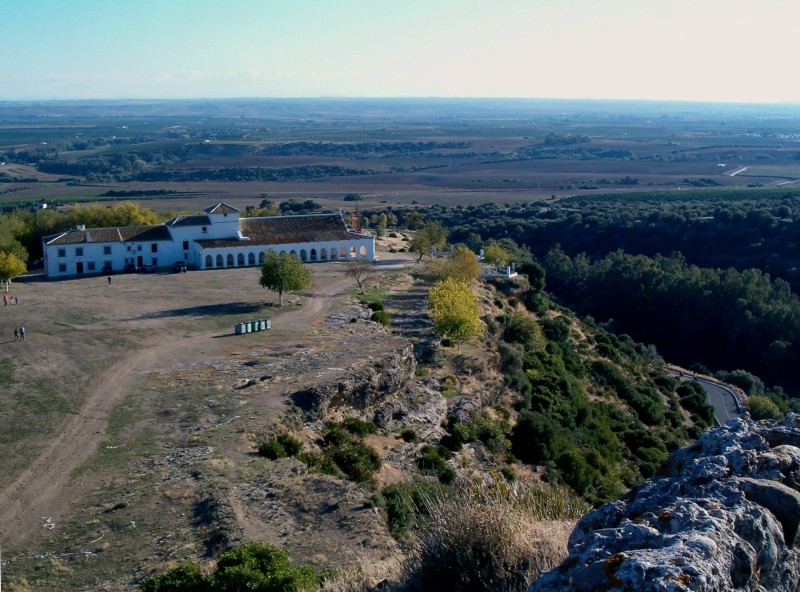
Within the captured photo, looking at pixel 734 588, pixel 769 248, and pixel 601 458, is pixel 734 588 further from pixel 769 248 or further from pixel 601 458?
pixel 769 248

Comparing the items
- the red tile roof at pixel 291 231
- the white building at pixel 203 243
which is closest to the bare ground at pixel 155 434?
the white building at pixel 203 243

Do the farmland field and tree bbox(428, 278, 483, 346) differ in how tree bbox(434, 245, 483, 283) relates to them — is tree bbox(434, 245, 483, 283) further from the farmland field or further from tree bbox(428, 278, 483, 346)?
the farmland field

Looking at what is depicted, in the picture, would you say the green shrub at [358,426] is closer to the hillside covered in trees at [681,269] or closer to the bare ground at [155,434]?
the bare ground at [155,434]

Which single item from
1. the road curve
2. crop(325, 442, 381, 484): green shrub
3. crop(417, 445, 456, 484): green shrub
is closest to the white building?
the road curve

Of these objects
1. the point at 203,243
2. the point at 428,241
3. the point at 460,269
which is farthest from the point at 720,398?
the point at 203,243

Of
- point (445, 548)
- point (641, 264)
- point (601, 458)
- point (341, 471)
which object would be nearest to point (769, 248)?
point (641, 264)
